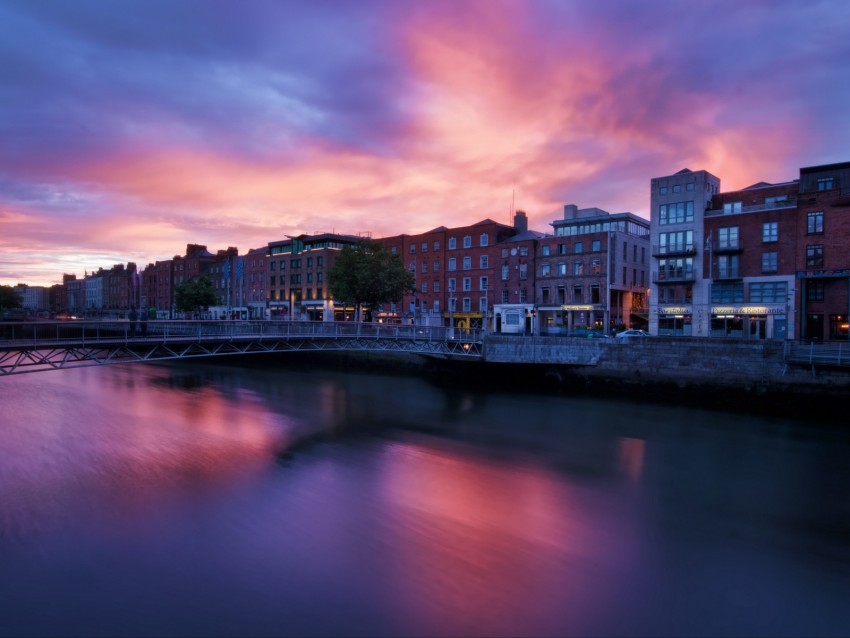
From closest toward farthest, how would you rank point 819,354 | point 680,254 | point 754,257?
point 819,354 → point 754,257 → point 680,254

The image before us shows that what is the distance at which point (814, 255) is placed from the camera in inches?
1507

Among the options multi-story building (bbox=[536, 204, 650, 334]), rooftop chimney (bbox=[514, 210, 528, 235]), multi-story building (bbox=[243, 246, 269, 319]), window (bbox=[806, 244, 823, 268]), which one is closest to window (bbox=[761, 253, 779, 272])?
window (bbox=[806, 244, 823, 268])

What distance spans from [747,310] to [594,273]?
45.8ft

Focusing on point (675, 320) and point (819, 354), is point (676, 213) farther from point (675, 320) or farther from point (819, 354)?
point (819, 354)

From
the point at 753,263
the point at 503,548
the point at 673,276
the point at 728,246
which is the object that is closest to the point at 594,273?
the point at 673,276

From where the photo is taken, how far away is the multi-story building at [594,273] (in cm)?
5106

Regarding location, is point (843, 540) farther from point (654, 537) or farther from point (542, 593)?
point (542, 593)

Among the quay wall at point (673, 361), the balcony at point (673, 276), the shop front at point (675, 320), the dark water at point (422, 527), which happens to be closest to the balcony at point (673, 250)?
the balcony at point (673, 276)

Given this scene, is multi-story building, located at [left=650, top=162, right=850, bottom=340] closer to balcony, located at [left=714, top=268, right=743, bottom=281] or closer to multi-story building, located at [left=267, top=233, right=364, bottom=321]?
balcony, located at [left=714, top=268, right=743, bottom=281]

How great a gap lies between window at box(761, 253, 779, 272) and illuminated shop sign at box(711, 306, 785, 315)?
309 cm

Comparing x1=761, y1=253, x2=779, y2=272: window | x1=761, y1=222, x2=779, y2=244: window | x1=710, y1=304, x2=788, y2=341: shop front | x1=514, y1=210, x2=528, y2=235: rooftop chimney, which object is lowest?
x1=710, y1=304, x2=788, y2=341: shop front

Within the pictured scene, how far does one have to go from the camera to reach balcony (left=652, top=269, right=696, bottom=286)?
45.2 m

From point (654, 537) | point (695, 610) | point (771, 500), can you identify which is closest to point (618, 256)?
point (771, 500)

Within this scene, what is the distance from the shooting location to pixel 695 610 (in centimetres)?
1070
